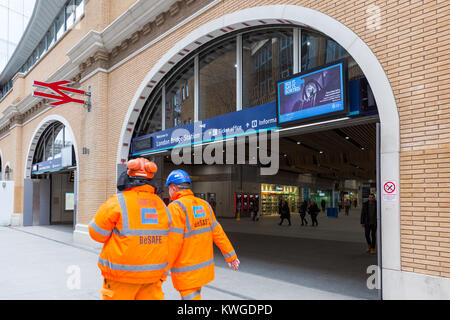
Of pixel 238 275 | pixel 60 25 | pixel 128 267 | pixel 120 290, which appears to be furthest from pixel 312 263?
pixel 60 25

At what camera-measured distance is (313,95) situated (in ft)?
20.4

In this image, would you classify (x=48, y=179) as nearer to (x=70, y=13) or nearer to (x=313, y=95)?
(x=70, y=13)

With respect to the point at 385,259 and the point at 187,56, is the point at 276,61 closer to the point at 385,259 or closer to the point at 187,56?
the point at 187,56

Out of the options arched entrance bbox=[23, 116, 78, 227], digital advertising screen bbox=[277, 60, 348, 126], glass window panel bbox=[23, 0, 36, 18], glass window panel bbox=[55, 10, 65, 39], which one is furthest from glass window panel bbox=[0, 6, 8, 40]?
digital advertising screen bbox=[277, 60, 348, 126]

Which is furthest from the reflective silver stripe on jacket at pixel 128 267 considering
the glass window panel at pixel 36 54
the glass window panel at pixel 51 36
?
the glass window panel at pixel 36 54

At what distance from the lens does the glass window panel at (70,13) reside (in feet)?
54.9

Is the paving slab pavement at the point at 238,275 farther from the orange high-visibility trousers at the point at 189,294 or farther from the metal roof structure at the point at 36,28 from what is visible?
the metal roof structure at the point at 36,28

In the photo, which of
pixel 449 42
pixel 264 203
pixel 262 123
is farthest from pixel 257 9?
pixel 264 203

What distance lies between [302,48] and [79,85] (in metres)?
10.1

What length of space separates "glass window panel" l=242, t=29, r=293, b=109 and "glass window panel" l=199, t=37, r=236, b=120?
41 cm

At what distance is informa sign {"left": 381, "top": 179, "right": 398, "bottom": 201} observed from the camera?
16.8 ft

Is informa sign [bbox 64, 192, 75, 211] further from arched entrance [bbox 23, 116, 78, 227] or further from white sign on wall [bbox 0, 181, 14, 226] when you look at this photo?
white sign on wall [bbox 0, 181, 14, 226]

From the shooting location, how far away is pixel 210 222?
3752 millimetres

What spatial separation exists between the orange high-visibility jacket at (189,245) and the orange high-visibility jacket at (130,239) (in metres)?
0.38
